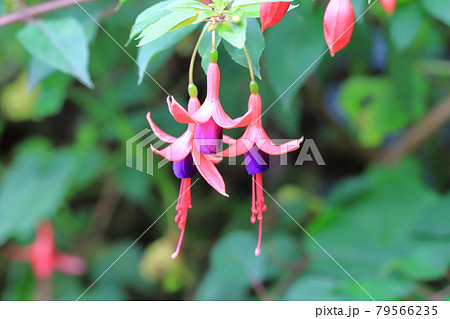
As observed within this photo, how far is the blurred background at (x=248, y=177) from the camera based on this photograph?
858mm

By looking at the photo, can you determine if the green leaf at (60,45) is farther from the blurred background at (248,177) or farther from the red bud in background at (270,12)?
the red bud in background at (270,12)

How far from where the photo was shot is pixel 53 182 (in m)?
1.17

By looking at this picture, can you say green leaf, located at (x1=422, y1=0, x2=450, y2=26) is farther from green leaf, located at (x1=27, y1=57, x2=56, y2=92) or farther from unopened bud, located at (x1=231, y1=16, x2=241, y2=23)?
green leaf, located at (x1=27, y1=57, x2=56, y2=92)

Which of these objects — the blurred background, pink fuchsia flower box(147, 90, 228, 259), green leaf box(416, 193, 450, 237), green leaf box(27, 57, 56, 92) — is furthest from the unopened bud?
green leaf box(416, 193, 450, 237)

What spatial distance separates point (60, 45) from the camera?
0.72m

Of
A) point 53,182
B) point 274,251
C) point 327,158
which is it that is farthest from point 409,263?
point 53,182

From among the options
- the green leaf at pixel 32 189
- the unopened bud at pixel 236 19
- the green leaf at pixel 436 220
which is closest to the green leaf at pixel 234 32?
the unopened bud at pixel 236 19

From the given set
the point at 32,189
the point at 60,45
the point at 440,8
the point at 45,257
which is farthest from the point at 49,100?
the point at 440,8

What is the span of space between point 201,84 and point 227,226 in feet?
1.29

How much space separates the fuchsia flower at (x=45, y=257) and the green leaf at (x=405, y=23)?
94 centimetres

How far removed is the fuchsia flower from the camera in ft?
4.19

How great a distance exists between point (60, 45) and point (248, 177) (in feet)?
2.58

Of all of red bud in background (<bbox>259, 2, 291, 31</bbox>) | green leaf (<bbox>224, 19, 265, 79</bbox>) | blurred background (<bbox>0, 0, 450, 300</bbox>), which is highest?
red bud in background (<bbox>259, 2, 291, 31</bbox>)
